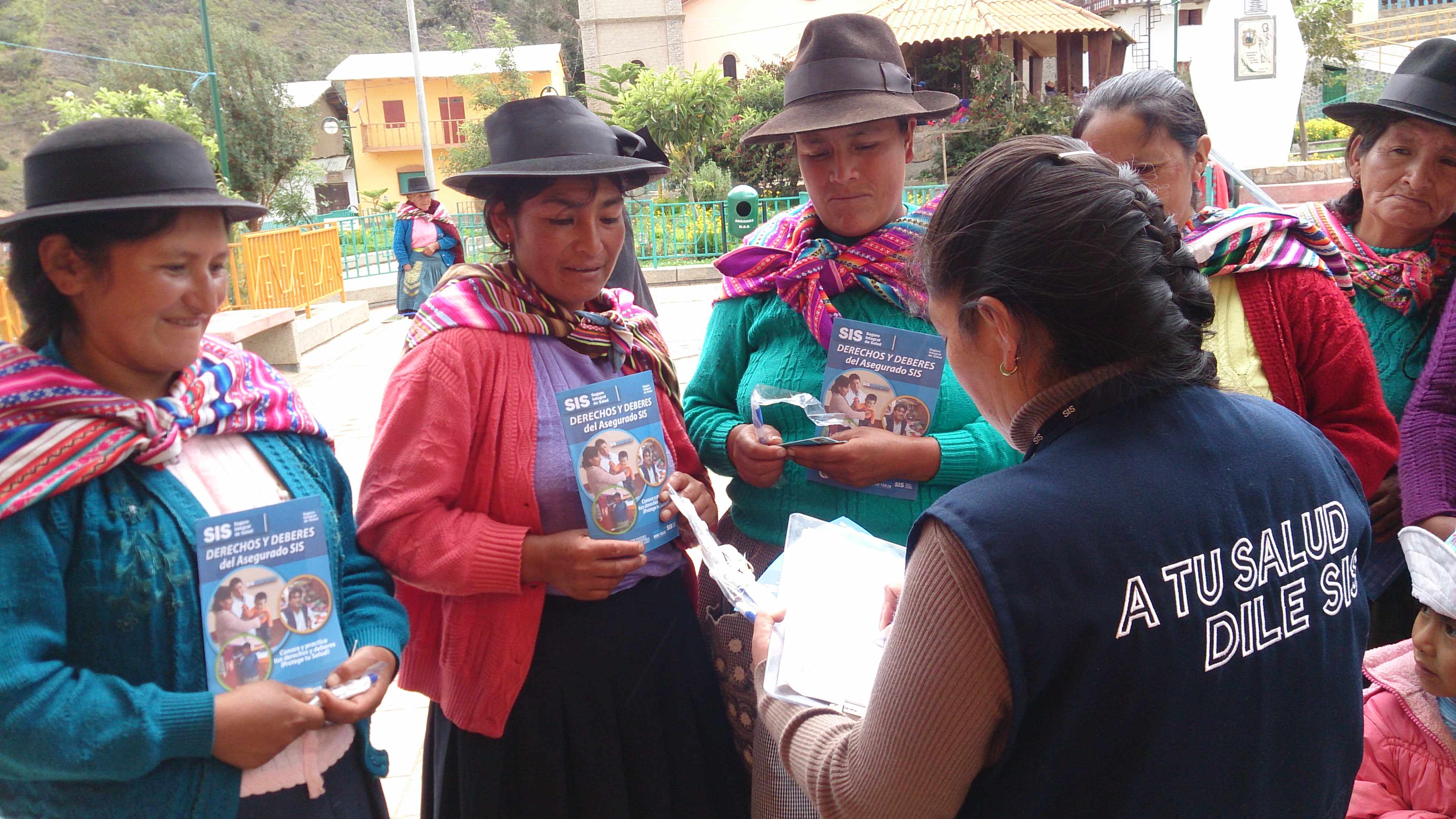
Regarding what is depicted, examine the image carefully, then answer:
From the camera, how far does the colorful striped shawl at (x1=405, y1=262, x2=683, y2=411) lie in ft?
6.72

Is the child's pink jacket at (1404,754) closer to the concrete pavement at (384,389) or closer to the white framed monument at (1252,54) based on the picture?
the concrete pavement at (384,389)

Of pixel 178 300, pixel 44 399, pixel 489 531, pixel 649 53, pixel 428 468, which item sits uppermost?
pixel 649 53

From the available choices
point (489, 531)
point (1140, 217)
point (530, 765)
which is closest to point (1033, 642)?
point (1140, 217)

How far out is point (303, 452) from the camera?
189 cm

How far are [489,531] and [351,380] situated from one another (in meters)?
9.26

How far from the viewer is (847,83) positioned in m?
2.33

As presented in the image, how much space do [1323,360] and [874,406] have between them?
1.04 metres

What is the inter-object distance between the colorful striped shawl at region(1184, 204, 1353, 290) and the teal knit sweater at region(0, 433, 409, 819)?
218cm

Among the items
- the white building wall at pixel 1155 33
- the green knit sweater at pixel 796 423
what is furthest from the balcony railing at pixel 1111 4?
the green knit sweater at pixel 796 423

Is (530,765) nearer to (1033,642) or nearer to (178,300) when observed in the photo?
(178,300)

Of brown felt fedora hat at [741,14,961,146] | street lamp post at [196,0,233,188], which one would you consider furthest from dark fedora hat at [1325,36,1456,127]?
street lamp post at [196,0,233,188]

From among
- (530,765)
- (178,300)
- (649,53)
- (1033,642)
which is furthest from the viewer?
(649,53)

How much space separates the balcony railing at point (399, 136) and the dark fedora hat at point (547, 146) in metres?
44.1

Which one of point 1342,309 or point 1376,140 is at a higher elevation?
point 1376,140
